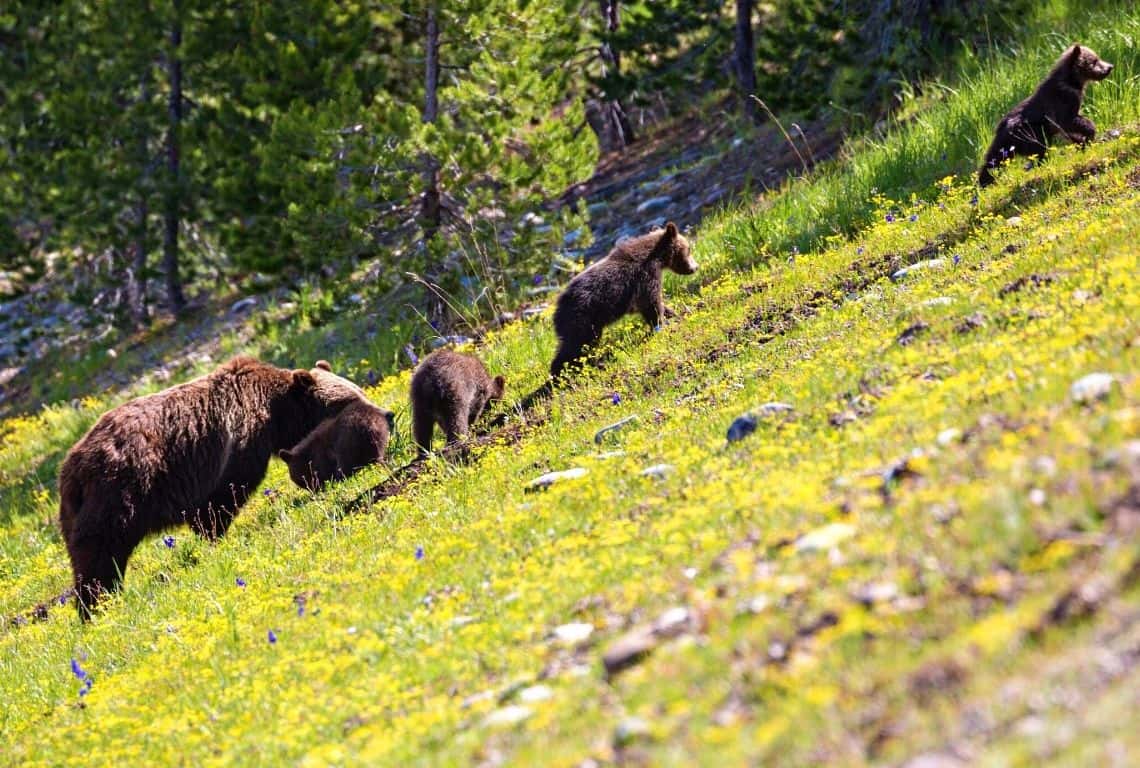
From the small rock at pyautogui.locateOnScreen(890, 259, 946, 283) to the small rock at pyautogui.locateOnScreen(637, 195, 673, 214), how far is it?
11237mm

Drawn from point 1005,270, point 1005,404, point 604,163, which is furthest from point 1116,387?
point 604,163

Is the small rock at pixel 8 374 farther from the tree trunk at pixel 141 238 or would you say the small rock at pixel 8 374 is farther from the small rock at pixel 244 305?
the small rock at pixel 244 305

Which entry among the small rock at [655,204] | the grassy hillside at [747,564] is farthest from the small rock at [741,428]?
the small rock at [655,204]

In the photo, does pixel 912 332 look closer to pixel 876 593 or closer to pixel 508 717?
pixel 876 593

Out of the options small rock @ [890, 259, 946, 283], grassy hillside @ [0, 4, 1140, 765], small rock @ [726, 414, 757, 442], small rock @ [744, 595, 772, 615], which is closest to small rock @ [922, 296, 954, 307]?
grassy hillside @ [0, 4, 1140, 765]

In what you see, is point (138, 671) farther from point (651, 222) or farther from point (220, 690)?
point (651, 222)

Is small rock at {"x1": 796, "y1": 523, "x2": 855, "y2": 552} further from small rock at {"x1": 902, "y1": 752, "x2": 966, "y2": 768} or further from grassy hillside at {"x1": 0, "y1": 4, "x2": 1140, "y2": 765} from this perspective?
small rock at {"x1": 902, "y1": 752, "x2": 966, "y2": 768}

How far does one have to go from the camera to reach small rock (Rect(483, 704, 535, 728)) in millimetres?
4188

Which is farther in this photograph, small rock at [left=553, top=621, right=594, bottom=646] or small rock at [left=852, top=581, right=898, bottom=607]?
small rock at [left=553, top=621, right=594, bottom=646]

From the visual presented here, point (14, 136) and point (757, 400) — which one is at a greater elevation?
point (14, 136)

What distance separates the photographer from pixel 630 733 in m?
3.61

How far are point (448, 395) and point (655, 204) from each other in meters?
11.0

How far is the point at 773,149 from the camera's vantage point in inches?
797

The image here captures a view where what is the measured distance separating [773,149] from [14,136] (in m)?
18.8
